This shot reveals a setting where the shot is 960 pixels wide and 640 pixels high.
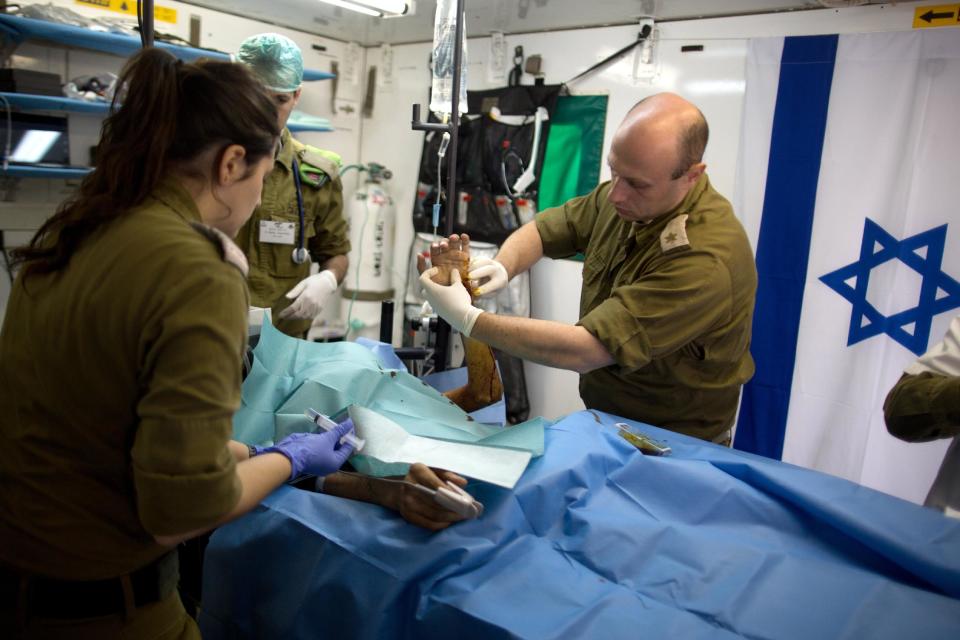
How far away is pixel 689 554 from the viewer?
1.20 metres

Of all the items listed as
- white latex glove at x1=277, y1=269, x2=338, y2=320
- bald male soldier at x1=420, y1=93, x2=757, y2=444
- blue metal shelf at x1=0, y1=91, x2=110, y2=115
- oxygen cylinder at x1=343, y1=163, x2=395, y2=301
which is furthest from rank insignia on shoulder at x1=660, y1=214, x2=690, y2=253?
oxygen cylinder at x1=343, y1=163, x2=395, y2=301

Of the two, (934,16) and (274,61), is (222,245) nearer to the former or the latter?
(274,61)

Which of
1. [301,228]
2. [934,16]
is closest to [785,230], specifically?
[934,16]

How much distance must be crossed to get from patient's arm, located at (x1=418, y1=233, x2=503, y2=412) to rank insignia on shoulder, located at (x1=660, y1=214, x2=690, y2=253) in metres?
0.52

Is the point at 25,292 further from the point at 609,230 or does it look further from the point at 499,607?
the point at 609,230

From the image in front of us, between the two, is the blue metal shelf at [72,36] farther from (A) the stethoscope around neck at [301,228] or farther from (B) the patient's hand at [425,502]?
(B) the patient's hand at [425,502]

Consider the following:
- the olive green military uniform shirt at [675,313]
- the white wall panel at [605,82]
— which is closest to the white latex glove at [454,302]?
the olive green military uniform shirt at [675,313]

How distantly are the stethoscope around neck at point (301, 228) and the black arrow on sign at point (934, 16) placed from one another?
106 inches

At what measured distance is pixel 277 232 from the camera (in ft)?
8.52

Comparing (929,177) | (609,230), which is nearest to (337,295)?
(609,230)

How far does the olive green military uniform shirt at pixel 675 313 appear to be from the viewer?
67.1 inches

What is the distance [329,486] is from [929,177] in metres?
2.90

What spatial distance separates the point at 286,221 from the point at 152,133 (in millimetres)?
1720

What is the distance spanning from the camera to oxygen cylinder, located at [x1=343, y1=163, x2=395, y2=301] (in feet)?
16.1
